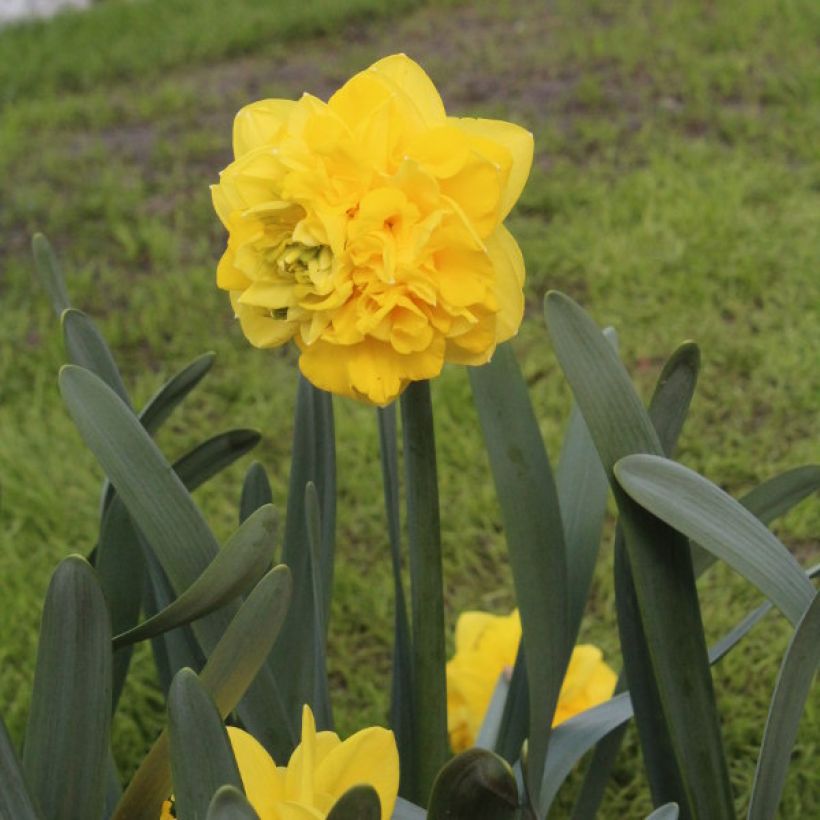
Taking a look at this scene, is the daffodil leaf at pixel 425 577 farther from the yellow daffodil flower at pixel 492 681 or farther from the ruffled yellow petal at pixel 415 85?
the yellow daffodil flower at pixel 492 681

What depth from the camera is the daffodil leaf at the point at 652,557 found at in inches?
39.9

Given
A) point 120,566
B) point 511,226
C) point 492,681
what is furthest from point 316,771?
point 511,226

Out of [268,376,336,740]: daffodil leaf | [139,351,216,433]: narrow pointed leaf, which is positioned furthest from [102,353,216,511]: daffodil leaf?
[268,376,336,740]: daffodil leaf

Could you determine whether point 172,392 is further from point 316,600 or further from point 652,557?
point 652,557

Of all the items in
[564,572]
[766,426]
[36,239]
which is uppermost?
[36,239]

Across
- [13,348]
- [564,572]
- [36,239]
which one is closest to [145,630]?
[564,572]

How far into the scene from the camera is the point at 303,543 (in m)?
1.26

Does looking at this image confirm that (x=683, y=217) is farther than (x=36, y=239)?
Yes

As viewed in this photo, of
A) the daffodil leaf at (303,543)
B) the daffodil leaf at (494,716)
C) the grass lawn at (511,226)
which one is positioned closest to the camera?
the daffodil leaf at (303,543)

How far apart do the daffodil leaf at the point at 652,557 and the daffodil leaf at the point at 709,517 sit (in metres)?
0.05

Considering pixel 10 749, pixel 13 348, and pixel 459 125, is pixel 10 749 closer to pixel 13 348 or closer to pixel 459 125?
pixel 459 125

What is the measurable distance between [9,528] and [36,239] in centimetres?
112

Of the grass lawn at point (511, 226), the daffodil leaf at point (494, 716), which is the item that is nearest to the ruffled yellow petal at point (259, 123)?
the daffodil leaf at point (494, 716)

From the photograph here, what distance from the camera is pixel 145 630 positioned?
0.98m
